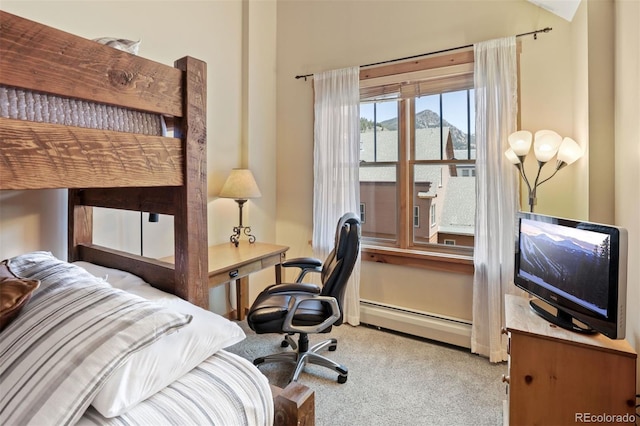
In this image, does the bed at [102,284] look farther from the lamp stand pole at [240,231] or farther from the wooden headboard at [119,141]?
the lamp stand pole at [240,231]

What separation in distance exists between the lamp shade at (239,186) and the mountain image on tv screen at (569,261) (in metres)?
2.01

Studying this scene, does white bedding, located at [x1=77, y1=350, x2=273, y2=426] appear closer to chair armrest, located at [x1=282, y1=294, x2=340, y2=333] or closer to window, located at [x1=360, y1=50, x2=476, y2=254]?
chair armrest, located at [x1=282, y1=294, x2=340, y2=333]

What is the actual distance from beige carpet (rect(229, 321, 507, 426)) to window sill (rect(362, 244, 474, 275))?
62cm

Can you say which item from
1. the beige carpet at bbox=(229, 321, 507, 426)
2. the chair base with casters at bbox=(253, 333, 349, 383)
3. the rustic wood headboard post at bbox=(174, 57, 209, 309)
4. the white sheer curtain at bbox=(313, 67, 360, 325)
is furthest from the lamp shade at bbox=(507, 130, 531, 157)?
the rustic wood headboard post at bbox=(174, 57, 209, 309)

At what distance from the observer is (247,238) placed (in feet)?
10.1

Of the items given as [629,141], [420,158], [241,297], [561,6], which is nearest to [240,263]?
[241,297]

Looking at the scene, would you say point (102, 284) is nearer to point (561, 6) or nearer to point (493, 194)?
point (493, 194)

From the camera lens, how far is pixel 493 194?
234 cm

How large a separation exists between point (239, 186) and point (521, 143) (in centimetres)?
209

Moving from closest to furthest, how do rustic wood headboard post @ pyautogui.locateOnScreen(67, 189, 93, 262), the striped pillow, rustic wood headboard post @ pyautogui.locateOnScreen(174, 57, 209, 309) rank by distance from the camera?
the striped pillow, rustic wood headboard post @ pyautogui.locateOnScreen(174, 57, 209, 309), rustic wood headboard post @ pyautogui.locateOnScreen(67, 189, 93, 262)

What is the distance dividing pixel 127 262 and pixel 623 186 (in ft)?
7.84

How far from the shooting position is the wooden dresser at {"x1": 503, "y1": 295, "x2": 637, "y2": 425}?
4.27 ft

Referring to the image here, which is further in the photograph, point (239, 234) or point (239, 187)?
point (239, 234)

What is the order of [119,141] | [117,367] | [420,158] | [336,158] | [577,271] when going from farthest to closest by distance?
[336,158], [420,158], [577,271], [119,141], [117,367]
